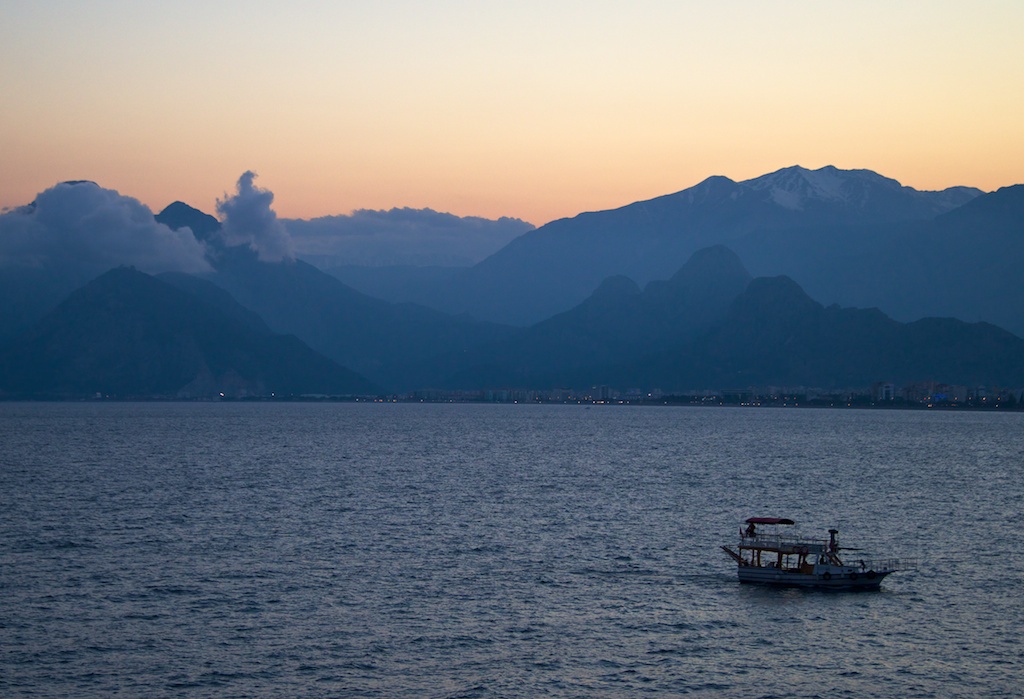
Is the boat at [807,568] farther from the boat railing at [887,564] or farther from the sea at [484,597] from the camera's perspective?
the sea at [484,597]

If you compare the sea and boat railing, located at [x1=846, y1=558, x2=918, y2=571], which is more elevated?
boat railing, located at [x1=846, y1=558, x2=918, y2=571]

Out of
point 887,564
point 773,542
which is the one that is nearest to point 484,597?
point 773,542

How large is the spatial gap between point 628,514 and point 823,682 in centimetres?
5479

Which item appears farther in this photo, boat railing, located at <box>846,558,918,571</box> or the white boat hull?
boat railing, located at <box>846,558,918,571</box>

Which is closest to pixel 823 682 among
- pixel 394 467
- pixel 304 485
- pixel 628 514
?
pixel 628 514

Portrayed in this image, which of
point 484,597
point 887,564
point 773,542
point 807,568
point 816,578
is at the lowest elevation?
point 484,597

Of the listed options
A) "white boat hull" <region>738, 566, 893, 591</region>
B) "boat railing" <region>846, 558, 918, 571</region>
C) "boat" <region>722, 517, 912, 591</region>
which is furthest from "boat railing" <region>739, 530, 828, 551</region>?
"boat railing" <region>846, 558, 918, 571</region>

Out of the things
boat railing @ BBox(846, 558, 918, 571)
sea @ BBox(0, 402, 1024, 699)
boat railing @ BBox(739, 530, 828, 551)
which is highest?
boat railing @ BBox(739, 530, 828, 551)

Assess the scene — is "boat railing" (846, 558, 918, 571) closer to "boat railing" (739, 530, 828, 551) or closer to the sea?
the sea

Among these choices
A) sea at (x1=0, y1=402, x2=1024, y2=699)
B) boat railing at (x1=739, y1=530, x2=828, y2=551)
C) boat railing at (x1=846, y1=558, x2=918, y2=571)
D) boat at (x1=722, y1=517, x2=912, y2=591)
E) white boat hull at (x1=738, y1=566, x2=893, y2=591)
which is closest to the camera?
sea at (x1=0, y1=402, x2=1024, y2=699)

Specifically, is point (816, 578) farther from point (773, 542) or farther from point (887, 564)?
point (887, 564)

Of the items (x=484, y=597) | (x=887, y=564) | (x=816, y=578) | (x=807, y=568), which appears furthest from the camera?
(x=887, y=564)

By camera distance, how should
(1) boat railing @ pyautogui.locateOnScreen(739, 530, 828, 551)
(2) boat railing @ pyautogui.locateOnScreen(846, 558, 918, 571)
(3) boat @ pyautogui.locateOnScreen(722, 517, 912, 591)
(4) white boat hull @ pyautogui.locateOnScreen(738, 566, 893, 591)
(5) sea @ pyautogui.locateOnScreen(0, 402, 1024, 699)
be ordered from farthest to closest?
(2) boat railing @ pyautogui.locateOnScreen(846, 558, 918, 571) < (1) boat railing @ pyautogui.locateOnScreen(739, 530, 828, 551) < (3) boat @ pyautogui.locateOnScreen(722, 517, 912, 591) < (4) white boat hull @ pyautogui.locateOnScreen(738, 566, 893, 591) < (5) sea @ pyautogui.locateOnScreen(0, 402, 1024, 699)

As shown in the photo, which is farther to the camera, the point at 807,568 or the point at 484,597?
the point at 807,568
